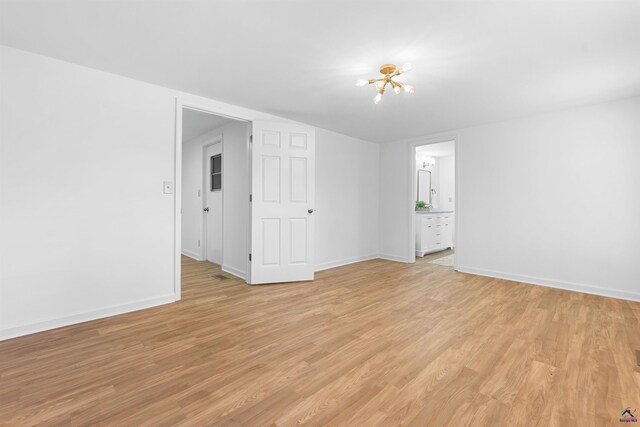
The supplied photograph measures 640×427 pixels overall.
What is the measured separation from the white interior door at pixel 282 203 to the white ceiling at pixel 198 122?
3.11ft

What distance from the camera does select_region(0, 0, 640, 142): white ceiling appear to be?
186 cm

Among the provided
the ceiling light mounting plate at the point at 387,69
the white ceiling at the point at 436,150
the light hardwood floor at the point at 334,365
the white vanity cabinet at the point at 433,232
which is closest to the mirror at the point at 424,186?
the white ceiling at the point at 436,150

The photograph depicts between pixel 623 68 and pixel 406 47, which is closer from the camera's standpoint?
pixel 406 47

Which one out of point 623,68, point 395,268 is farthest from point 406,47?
point 395,268

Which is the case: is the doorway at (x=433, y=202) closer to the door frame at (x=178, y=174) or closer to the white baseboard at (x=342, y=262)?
the white baseboard at (x=342, y=262)

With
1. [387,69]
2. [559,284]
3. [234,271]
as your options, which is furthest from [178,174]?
[559,284]

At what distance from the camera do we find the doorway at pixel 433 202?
5.37 m

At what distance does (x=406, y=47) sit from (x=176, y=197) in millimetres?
2669

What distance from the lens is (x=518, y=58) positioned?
2.44 metres

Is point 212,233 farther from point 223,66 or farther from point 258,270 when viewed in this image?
point 223,66

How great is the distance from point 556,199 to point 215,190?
5159mm

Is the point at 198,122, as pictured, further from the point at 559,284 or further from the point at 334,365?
the point at 559,284

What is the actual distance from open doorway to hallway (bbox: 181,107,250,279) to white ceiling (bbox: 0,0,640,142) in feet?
3.65

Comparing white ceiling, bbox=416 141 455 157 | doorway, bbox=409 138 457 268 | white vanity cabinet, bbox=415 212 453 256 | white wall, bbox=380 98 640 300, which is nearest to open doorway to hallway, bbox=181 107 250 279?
doorway, bbox=409 138 457 268
